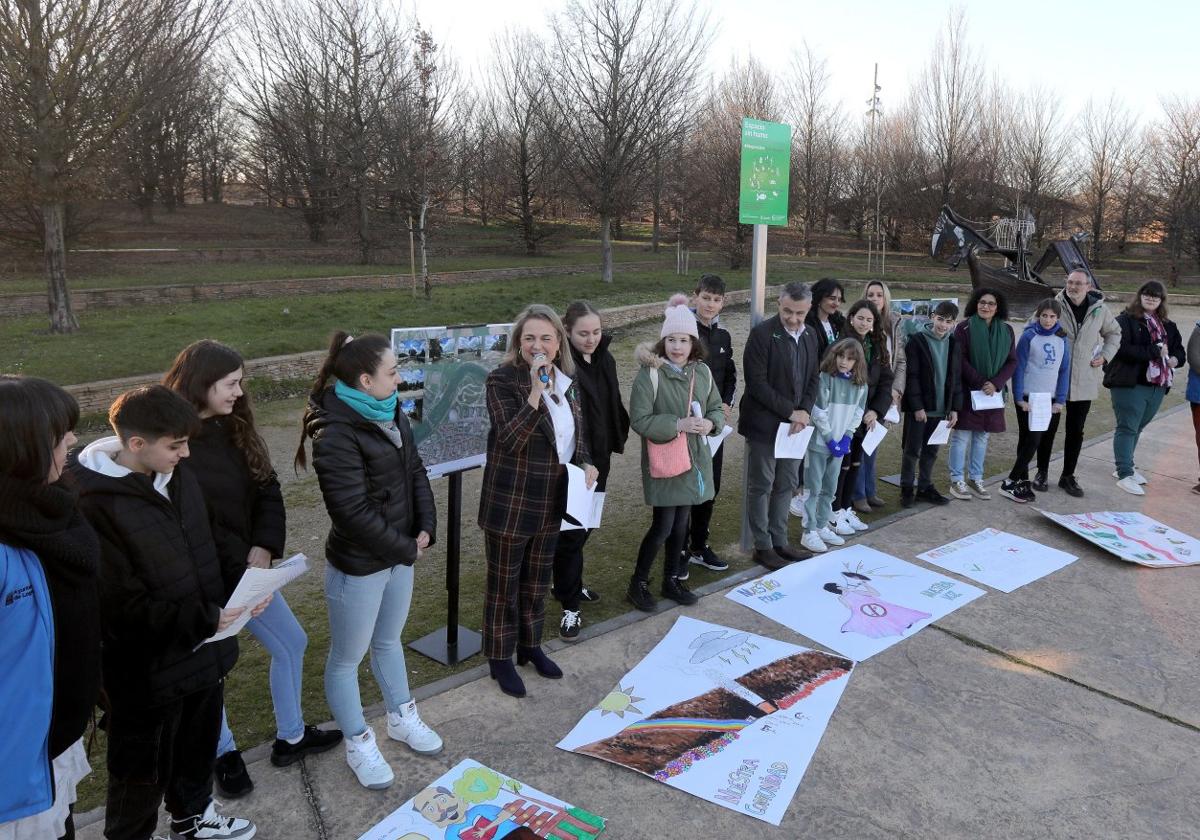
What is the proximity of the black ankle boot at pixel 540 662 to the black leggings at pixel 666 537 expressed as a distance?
2.90 feet

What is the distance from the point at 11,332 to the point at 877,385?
12990 millimetres

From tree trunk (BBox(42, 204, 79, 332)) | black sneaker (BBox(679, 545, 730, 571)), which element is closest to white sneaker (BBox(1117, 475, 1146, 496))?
black sneaker (BBox(679, 545, 730, 571))

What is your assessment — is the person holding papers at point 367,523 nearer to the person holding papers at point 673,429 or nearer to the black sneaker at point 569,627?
the black sneaker at point 569,627

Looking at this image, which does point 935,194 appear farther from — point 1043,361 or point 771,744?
point 771,744

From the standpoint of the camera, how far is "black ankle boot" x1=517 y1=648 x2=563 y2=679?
3.66 m

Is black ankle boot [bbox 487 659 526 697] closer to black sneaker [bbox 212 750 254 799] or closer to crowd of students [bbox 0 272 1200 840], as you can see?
crowd of students [bbox 0 272 1200 840]

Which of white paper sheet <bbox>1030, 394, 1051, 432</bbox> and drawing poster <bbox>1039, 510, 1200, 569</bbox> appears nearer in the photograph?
drawing poster <bbox>1039, 510, 1200, 569</bbox>

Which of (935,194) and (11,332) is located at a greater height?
(935,194)

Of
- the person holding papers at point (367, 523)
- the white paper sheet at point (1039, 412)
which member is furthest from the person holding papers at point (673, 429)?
the white paper sheet at point (1039, 412)

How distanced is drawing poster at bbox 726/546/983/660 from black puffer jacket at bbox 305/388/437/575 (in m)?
2.37

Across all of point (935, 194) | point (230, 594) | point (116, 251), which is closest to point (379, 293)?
point (116, 251)

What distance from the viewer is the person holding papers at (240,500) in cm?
261

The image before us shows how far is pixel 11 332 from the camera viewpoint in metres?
12.1

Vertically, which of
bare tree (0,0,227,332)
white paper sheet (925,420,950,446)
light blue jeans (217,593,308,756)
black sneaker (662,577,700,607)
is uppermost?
bare tree (0,0,227,332)
